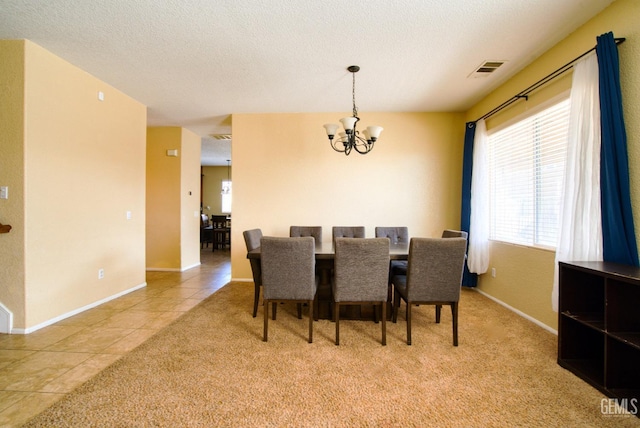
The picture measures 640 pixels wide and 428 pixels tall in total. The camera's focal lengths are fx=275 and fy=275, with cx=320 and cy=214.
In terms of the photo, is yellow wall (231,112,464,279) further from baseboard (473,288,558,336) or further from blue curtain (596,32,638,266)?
blue curtain (596,32,638,266)

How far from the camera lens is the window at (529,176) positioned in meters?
2.54

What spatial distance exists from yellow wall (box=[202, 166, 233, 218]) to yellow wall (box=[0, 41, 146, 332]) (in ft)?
19.9

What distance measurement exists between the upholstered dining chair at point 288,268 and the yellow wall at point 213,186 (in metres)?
8.12

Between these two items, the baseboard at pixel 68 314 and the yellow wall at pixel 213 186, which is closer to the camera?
the baseboard at pixel 68 314

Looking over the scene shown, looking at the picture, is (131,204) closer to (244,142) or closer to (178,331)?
(244,142)

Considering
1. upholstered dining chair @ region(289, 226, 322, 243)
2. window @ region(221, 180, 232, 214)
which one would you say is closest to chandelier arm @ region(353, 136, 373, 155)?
upholstered dining chair @ region(289, 226, 322, 243)

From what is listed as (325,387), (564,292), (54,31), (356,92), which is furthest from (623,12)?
(54,31)

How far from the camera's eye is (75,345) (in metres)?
2.25

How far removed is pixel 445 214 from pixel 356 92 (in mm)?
2251

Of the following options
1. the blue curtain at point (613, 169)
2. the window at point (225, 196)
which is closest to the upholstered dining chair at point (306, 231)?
the blue curtain at point (613, 169)

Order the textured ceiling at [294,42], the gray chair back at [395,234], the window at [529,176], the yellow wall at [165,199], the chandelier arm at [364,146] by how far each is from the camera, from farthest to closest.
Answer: the yellow wall at [165,199] → the gray chair back at [395,234] → the chandelier arm at [364,146] → the window at [529,176] → the textured ceiling at [294,42]

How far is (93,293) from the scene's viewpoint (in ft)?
10.3

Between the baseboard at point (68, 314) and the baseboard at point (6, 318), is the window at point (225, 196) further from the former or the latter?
the baseboard at point (6, 318)

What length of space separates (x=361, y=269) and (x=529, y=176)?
Result: 2.15 metres
